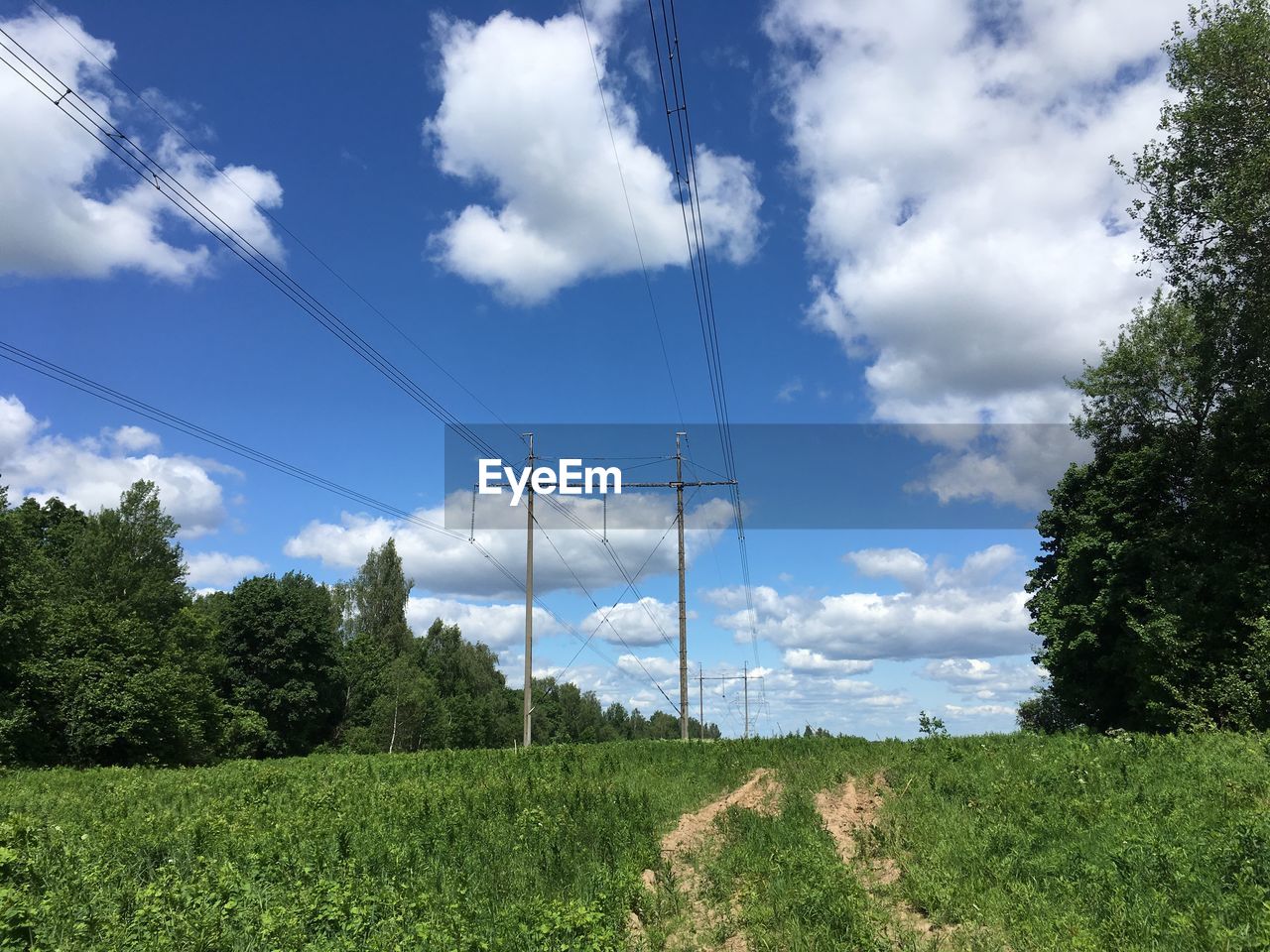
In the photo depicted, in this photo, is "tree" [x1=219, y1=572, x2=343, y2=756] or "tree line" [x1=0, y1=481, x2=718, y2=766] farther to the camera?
"tree" [x1=219, y1=572, x2=343, y2=756]

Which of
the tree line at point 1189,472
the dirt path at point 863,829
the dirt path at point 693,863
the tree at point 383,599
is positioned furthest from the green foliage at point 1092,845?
the tree at point 383,599

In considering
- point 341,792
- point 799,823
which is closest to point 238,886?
point 341,792

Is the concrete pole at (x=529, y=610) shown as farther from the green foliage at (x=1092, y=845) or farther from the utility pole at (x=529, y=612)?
the green foliage at (x=1092, y=845)

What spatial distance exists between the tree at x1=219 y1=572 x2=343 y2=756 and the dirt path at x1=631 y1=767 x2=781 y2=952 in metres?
55.2

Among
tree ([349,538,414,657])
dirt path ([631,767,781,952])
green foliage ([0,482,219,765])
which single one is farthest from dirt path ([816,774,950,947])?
tree ([349,538,414,657])

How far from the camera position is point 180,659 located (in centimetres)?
5009

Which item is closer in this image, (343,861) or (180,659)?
(343,861)

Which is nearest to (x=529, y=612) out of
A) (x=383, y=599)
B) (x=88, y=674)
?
(x=88, y=674)

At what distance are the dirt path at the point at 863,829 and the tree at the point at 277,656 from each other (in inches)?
2257

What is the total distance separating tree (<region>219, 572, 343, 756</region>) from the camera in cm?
6153

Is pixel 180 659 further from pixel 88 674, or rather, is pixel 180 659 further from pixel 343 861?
pixel 343 861

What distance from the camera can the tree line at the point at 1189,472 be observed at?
22859 mm

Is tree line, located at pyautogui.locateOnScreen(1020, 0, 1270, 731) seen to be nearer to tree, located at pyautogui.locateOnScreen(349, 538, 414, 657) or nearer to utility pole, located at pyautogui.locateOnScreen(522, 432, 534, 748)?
utility pole, located at pyautogui.locateOnScreen(522, 432, 534, 748)

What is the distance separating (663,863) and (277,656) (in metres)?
59.8
